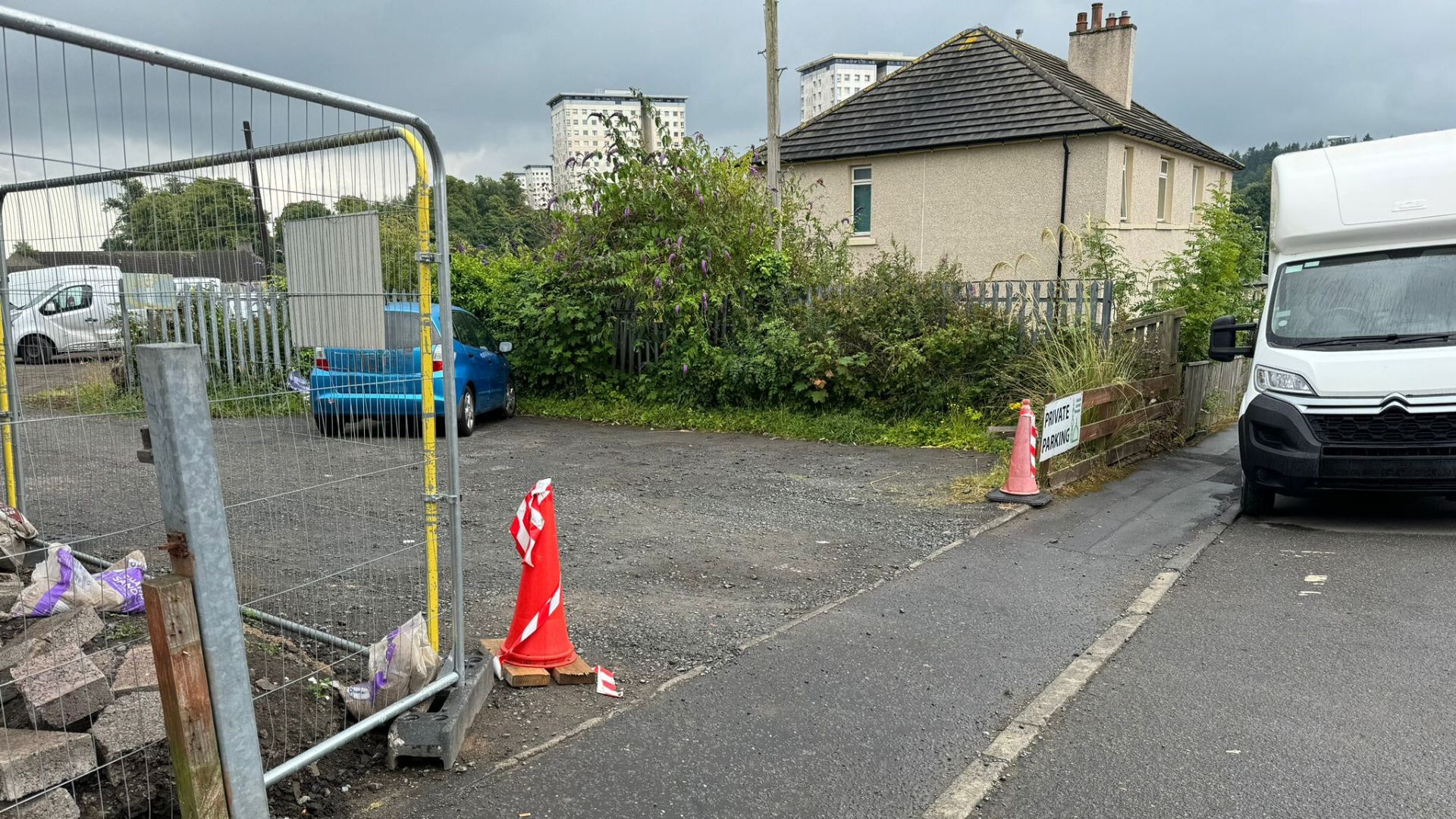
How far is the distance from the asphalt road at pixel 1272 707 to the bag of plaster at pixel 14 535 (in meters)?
4.55

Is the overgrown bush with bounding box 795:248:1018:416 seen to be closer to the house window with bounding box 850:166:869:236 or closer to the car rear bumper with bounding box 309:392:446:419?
the car rear bumper with bounding box 309:392:446:419

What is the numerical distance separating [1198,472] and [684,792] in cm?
797

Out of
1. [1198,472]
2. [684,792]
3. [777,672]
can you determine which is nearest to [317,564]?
[684,792]

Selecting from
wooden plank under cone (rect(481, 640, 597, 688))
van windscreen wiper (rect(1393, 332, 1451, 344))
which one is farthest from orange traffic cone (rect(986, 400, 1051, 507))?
wooden plank under cone (rect(481, 640, 597, 688))

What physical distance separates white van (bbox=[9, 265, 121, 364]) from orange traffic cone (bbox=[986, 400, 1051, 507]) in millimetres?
6623

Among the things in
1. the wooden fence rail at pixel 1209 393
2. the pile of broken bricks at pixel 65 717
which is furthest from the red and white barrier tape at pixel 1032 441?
the pile of broken bricks at pixel 65 717

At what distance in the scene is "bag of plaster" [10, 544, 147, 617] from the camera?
4.06m

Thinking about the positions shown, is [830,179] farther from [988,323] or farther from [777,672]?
[777,672]

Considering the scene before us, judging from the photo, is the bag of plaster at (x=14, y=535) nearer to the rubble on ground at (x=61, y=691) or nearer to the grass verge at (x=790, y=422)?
the rubble on ground at (x=61, y=691)

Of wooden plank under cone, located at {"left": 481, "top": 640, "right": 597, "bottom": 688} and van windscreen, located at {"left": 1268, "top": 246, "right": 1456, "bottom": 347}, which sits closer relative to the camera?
wooden plank under cone, located at {"left": 481, "top": 640, "right": 597, "bottom": 688}

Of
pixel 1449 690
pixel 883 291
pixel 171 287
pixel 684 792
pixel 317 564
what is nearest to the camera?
pixel 171 287

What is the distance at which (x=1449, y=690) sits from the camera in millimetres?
4395

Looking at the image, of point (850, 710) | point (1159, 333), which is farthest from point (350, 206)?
point (1159, 333)

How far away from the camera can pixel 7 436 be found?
486cm
